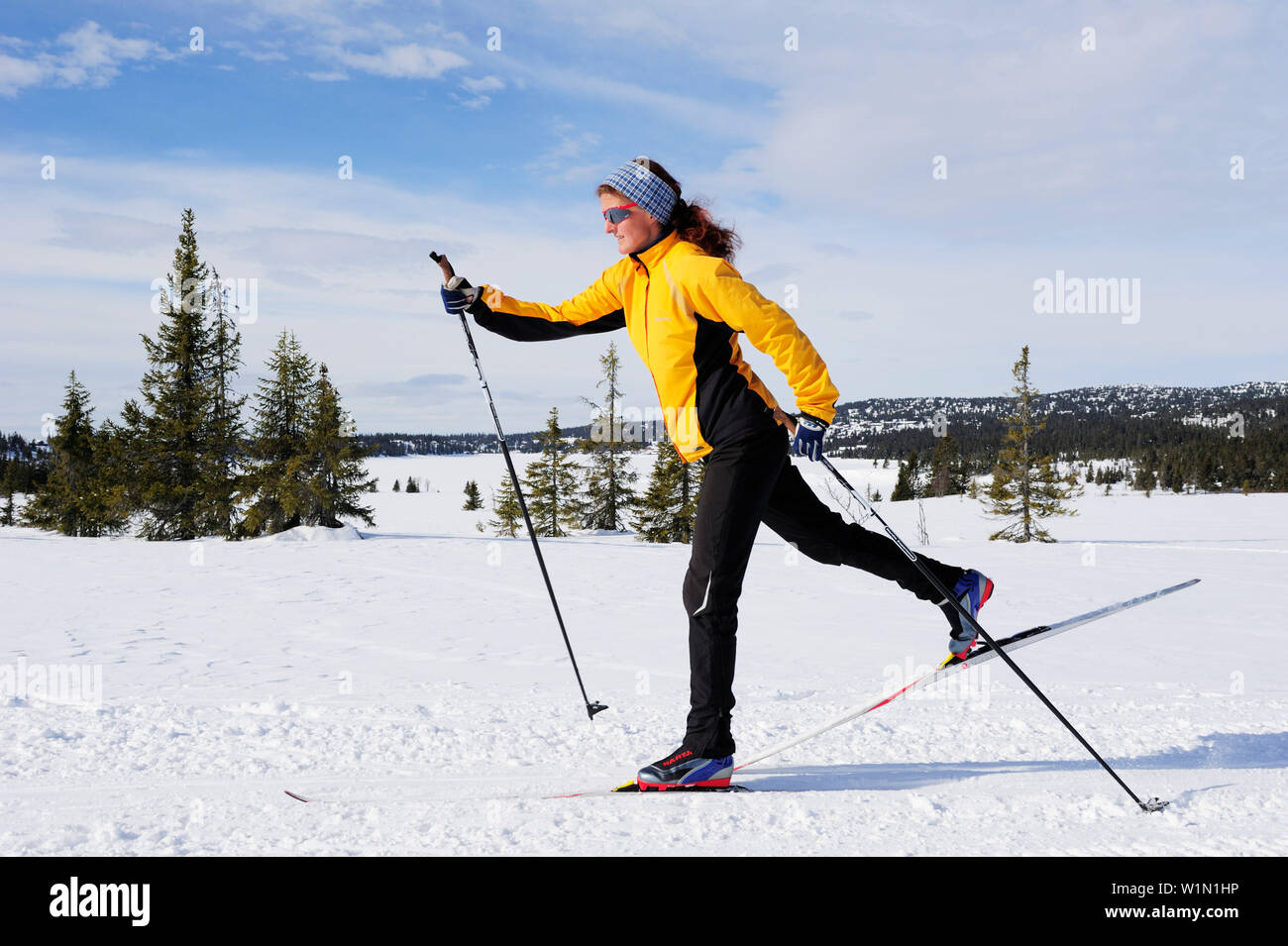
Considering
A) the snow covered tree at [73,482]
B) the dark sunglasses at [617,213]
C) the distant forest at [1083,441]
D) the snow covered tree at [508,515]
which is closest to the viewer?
the dark sunglasses at [617,213]

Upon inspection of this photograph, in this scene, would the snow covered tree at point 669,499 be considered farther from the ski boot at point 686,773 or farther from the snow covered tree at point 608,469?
the ski boot at point 686,773

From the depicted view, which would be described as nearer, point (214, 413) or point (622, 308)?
point (622, 308)

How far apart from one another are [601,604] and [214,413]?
18153mm

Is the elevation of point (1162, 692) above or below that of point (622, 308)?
below

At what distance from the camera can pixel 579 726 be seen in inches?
149

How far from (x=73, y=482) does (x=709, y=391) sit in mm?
33378

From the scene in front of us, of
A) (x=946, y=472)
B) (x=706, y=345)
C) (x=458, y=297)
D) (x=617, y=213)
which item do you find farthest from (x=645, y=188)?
(x=946, y=472)

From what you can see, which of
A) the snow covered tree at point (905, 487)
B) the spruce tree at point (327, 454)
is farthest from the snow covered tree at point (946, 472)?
the spruce tree at point (327, 454)

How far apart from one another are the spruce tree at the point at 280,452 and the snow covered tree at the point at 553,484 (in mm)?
14980

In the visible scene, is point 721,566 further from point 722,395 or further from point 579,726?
point 579,726

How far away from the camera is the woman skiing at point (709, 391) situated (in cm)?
295
